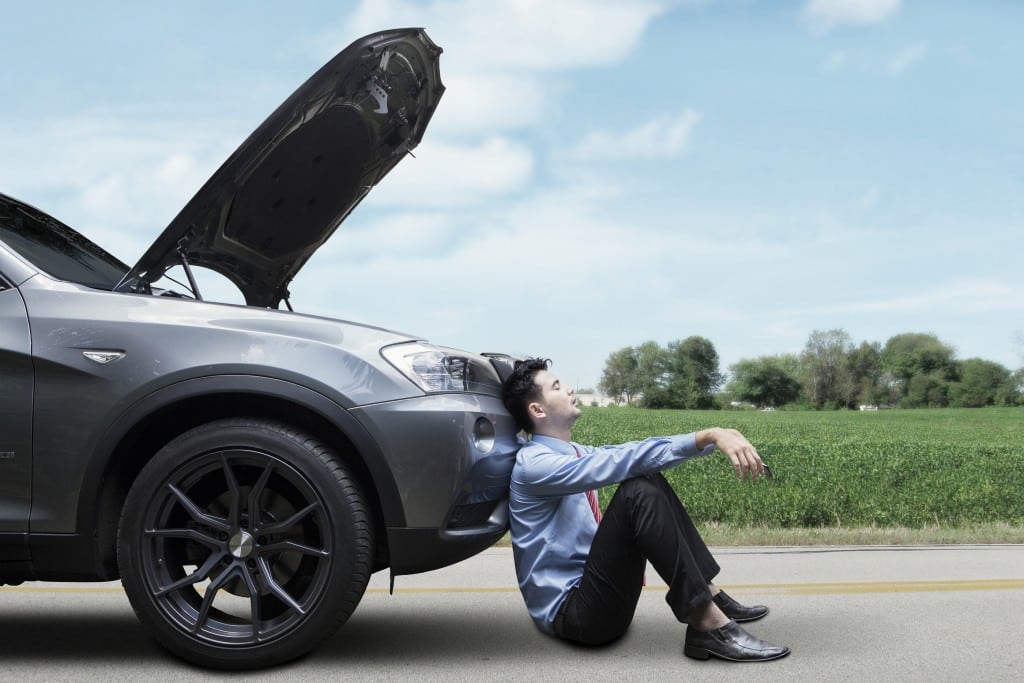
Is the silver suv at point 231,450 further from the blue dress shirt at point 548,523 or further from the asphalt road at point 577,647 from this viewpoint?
the asphalt road at point 577,647

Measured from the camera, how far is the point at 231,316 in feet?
12.8

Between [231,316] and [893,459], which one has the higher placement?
[231,316]

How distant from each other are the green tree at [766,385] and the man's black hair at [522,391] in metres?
152

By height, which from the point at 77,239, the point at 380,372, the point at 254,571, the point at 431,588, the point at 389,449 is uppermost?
the point at 77,239

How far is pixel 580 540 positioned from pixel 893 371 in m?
150

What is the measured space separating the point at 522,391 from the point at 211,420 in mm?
1254

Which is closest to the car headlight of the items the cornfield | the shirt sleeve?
the shirt sleeve

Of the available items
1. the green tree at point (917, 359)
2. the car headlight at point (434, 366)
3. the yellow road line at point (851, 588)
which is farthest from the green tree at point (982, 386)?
the car headlight at point (434, 366)

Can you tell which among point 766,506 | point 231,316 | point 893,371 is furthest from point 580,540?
point 893,371

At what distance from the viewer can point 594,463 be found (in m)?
3.84

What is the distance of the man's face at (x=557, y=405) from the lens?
4.17 metres

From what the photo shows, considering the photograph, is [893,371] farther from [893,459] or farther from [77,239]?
[77,239]

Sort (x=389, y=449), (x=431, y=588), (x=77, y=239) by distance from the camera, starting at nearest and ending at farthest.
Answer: (x=389, y=449) < (x=77, y=239) < (x=431, y=588)

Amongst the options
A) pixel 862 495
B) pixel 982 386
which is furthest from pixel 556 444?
pixel 982 386
